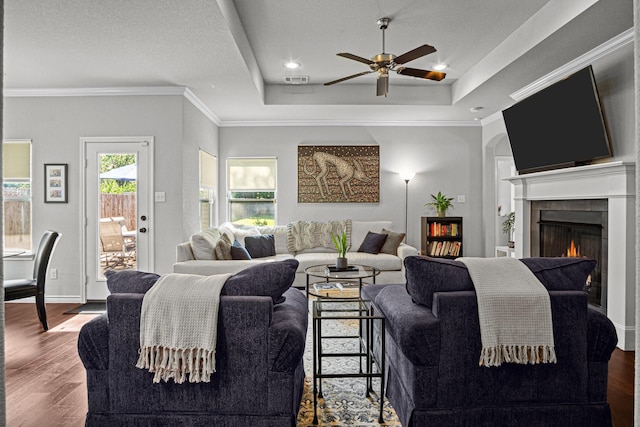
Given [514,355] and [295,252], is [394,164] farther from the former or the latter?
[514,355]

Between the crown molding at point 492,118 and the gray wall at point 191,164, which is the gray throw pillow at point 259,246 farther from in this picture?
the crown molding at point 492,118

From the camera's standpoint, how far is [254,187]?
6574 millimetres

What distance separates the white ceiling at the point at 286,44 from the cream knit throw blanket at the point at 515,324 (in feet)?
7.48

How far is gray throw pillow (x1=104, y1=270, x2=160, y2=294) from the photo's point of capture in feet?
6.15

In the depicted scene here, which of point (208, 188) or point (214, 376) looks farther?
point (208, 188)

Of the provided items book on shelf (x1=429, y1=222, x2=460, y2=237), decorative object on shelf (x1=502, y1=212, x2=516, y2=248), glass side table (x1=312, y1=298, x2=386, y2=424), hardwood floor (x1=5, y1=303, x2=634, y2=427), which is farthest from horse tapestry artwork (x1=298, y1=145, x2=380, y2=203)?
glass side table (x1=312, y1=298, x2=386, y2=424)

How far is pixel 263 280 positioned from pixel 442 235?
15.8 ft

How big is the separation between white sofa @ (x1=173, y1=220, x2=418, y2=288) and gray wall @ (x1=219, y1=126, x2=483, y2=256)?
1.35 ft

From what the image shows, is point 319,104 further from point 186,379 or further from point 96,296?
point 186,379

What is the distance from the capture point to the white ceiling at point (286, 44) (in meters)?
3.04

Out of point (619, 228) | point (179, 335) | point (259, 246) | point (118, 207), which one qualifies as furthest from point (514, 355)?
point (118, 207)

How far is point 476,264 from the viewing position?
1.96 meters

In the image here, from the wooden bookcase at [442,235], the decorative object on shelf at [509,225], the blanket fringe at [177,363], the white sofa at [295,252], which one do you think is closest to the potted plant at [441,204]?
the wooden bookcase at [442,235]

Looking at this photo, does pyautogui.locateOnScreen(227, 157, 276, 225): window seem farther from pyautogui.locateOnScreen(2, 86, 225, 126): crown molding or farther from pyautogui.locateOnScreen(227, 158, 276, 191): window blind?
pyautogui.locateOnScreen(2, 86, 225, 126): crown molding
